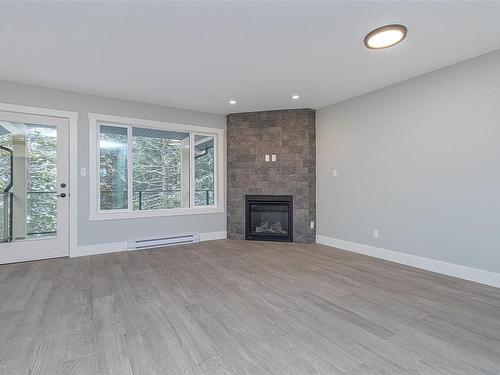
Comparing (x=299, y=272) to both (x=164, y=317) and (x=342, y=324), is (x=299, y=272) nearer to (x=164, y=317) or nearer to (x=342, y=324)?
(x=342, y=324)

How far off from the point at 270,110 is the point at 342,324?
3.84 m

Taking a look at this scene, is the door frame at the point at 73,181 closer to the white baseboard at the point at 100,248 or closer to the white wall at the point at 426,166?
the white baseboard at the point at 100,248

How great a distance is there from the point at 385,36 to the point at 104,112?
3.91m

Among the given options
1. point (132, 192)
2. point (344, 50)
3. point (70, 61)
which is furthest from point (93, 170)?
point (344, 50)

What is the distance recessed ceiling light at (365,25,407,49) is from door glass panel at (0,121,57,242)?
4.22 meters

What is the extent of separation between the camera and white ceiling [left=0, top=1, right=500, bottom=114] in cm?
209

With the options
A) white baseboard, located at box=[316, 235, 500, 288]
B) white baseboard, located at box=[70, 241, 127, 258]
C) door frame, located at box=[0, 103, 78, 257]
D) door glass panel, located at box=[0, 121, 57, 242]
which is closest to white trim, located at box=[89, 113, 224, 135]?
door frame, located at box=[0, 103, 78, 257]

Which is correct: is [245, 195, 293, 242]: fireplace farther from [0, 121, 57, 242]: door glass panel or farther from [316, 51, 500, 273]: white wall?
[0, 121, 57, 242]: door glass panel

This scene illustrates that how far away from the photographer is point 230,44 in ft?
8.44

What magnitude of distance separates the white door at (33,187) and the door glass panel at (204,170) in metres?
2.05

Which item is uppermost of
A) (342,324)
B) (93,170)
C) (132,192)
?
(93,170)

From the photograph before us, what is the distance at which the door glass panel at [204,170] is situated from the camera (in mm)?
5105

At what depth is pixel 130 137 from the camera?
4.45m

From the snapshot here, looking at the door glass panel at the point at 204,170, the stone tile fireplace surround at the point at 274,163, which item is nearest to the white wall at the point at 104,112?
the door glass panel at the point at 204,170
